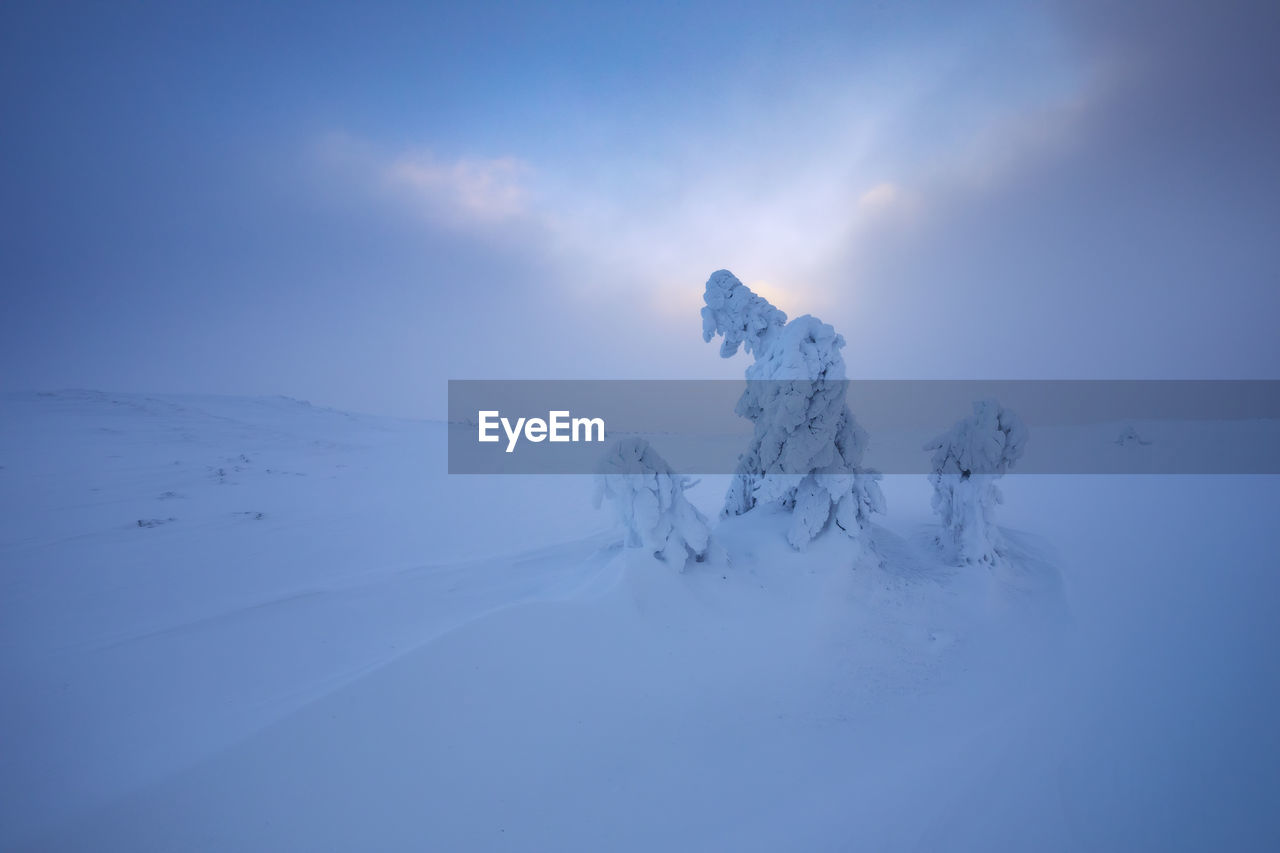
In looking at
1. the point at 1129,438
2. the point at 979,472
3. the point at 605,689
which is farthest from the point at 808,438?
the point at 1129,438

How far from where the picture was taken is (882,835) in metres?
2.71

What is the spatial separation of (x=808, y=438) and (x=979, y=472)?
2.43m

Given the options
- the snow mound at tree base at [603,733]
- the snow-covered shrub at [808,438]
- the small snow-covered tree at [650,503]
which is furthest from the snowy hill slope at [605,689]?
the snow-covered shrub at [808,438]

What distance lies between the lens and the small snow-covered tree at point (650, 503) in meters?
4.71

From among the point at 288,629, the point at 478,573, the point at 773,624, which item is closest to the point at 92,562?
the point at 288,629

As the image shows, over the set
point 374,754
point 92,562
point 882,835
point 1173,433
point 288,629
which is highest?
point 1173,433

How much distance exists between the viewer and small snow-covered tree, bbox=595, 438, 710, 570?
15.5 feet

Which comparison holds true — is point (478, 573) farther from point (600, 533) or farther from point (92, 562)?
point (92, 562)

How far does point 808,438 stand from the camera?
5.46 m

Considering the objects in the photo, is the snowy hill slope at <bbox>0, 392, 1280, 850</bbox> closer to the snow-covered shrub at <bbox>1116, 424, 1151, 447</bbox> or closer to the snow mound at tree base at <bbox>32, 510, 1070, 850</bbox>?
the snow mound at tree base at <bbox>32, 510, 1070, 850</bbox>

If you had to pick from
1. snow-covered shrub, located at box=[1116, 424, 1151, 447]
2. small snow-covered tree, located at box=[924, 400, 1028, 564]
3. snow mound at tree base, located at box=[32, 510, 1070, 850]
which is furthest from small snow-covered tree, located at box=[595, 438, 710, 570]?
snow-covered shrub, located at box=[1116, 424, 1151, 447]

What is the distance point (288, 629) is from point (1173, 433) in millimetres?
22051

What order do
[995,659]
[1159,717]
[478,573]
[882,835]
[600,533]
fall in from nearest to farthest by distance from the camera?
1. [882,835]
2. [1159,717]
3. [995,659]
4. [478,573]
5. [600,533]

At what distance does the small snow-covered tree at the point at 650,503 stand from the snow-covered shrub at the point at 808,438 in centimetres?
133
